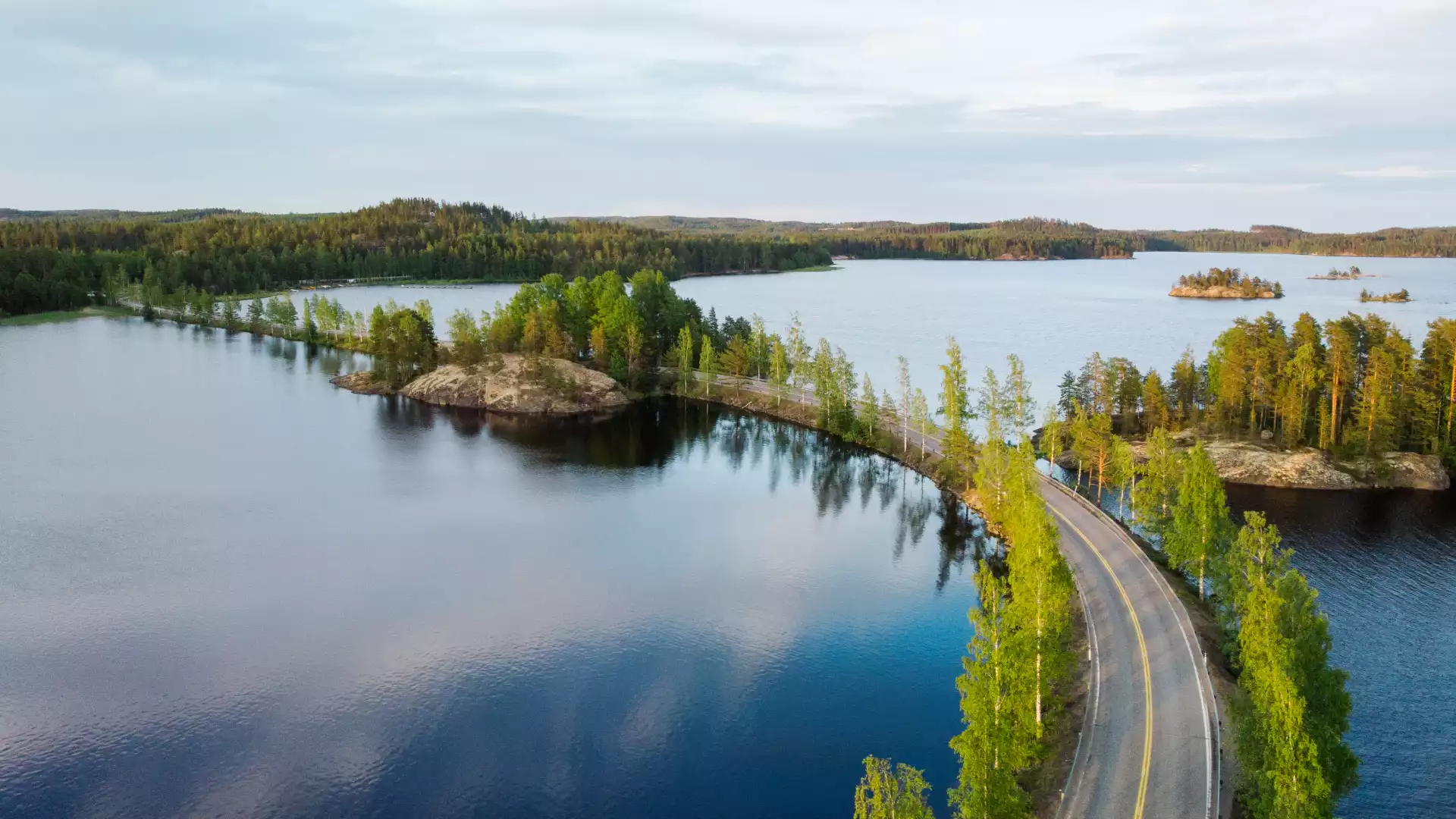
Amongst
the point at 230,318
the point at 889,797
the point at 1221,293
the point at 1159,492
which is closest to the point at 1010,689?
the point at 889,797

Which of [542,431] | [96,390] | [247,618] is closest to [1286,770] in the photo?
[247,618]

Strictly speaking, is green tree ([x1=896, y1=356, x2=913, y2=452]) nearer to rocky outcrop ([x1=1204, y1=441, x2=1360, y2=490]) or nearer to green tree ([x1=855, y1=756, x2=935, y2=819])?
rocky outcrop ([x1=1204, y1=441, x2=1360, y2=490])

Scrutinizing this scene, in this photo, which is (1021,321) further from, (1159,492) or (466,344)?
(1159,492)

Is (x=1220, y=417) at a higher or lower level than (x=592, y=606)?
higher

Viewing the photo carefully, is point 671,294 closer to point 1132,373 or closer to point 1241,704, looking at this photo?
point 1132,373

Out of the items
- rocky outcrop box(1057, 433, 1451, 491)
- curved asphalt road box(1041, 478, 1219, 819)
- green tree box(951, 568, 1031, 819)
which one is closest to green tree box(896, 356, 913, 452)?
rocky outcrop box(1057, 433, 1451, 491)

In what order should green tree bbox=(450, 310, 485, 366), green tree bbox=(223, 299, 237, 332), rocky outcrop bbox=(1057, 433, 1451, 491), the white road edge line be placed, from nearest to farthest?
the white road edge line
rocky outcrop bbox=(1057, 433, 1451, 491)
green tree bbox=(450, 310, 485, 366)
green tree bbox=(223, 299, 237, 332)
